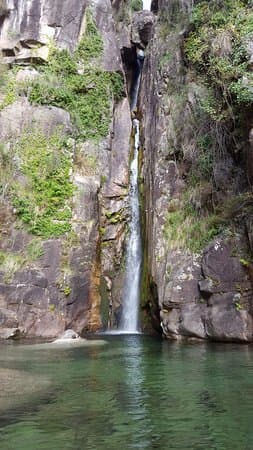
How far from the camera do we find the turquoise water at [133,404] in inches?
209

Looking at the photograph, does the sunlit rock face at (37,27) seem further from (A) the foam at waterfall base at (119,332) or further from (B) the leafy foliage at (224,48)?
(A) the foam at waterfall base at (119,332)

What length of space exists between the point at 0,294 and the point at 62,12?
15756mm

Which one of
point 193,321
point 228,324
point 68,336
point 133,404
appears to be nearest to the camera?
point 133,404

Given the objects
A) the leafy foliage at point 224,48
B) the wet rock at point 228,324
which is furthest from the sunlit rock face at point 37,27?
the wet rock at point 228,324

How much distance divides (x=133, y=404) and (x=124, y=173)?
1723 cm

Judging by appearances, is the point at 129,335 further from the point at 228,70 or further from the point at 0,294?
the point at 228,70

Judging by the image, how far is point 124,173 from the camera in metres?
23.3

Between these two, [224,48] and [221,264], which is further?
[224,48]

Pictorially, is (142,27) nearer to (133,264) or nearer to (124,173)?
(124,173)

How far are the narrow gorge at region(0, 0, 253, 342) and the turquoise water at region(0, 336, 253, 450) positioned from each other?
4900 mm

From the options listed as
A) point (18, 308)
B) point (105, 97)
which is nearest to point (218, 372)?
point (18, 308)

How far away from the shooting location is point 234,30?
1549cm

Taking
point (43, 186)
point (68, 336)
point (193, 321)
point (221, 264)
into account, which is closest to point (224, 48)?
point (221, 264)

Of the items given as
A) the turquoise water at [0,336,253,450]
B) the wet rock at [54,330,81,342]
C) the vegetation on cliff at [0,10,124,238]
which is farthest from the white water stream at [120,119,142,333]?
the turquoise water at [0,336,253,450]
